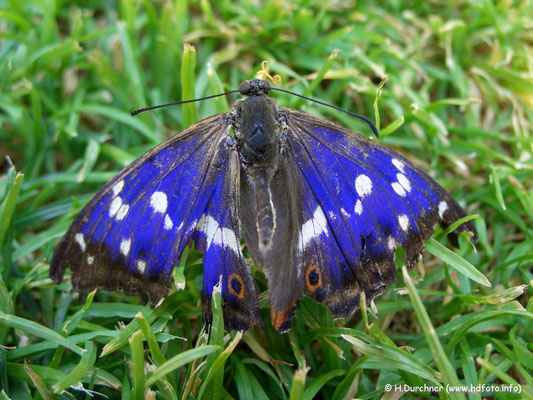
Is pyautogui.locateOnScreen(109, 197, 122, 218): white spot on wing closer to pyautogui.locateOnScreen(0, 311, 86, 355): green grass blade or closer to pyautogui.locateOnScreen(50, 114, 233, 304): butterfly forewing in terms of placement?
pyautogui.locateOnScreen(50, 114, 233, 304): butterfly forewing

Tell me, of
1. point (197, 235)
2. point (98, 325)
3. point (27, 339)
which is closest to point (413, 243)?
point (197, 235)

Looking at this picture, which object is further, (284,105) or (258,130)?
(284,105)

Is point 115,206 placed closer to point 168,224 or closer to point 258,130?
point 168,224

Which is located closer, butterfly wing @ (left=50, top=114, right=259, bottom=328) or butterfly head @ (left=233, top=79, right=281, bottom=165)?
butterfly wing @ (left=50, top=114, right=259, bottom=328)

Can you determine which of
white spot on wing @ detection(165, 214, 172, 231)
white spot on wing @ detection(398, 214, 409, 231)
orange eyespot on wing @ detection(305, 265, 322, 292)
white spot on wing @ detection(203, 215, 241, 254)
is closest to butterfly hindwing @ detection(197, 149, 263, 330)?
white spot on wing @ detection(203, 215, 241, 254)

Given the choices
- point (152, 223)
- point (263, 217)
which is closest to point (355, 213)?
point (263, 217)

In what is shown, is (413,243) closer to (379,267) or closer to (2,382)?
(379,267)

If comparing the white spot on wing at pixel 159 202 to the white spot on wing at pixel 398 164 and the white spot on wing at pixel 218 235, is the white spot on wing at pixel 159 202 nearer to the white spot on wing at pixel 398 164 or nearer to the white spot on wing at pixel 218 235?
the white spot on wing at pixel 218 235
